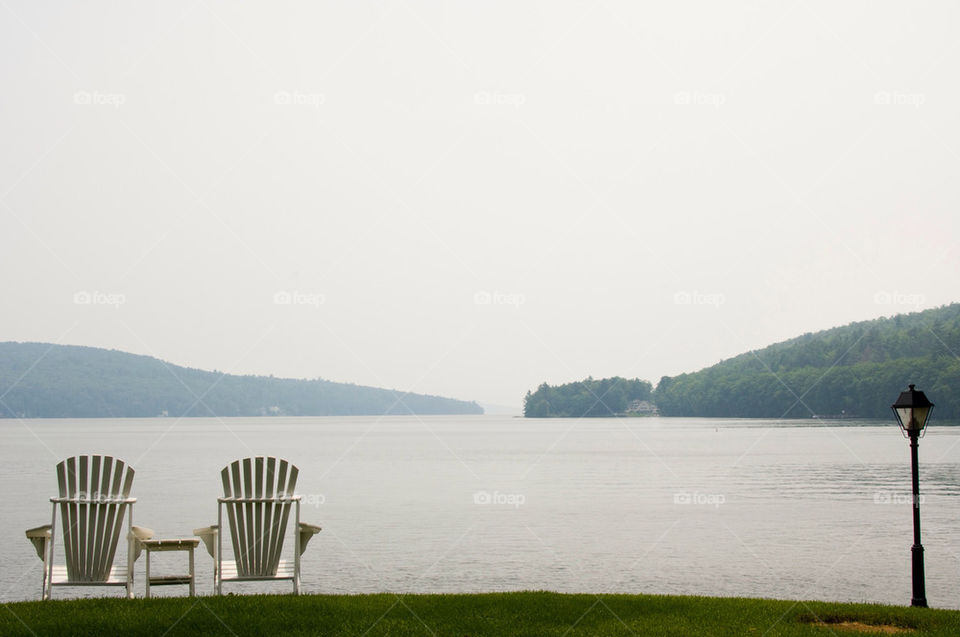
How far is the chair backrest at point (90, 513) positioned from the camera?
8.45 meters

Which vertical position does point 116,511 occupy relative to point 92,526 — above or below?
above

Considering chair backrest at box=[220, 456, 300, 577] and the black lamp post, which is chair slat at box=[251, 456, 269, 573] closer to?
chair backrest at box=[220, 456, 300, 577]

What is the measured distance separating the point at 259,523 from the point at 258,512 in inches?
4.0

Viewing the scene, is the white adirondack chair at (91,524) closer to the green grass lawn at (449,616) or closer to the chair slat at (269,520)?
the green grass lawn at (449,616)

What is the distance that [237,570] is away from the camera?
28.4 ft

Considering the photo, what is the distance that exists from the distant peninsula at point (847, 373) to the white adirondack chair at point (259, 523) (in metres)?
115

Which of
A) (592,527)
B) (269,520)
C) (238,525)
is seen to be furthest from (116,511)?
(592,527)

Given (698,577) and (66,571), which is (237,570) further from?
(698,577)

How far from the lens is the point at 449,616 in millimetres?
8102

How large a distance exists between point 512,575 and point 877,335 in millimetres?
135539

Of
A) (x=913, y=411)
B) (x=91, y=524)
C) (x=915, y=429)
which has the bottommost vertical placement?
(x=91, y=524)

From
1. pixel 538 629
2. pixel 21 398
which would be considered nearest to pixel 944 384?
pixel 538 629

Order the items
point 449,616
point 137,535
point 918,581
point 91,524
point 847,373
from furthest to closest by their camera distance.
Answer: point 847,373, point 918,581, point 91,524, point 137,535, point 449,616

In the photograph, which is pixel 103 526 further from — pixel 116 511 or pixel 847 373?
pixel 847 373
